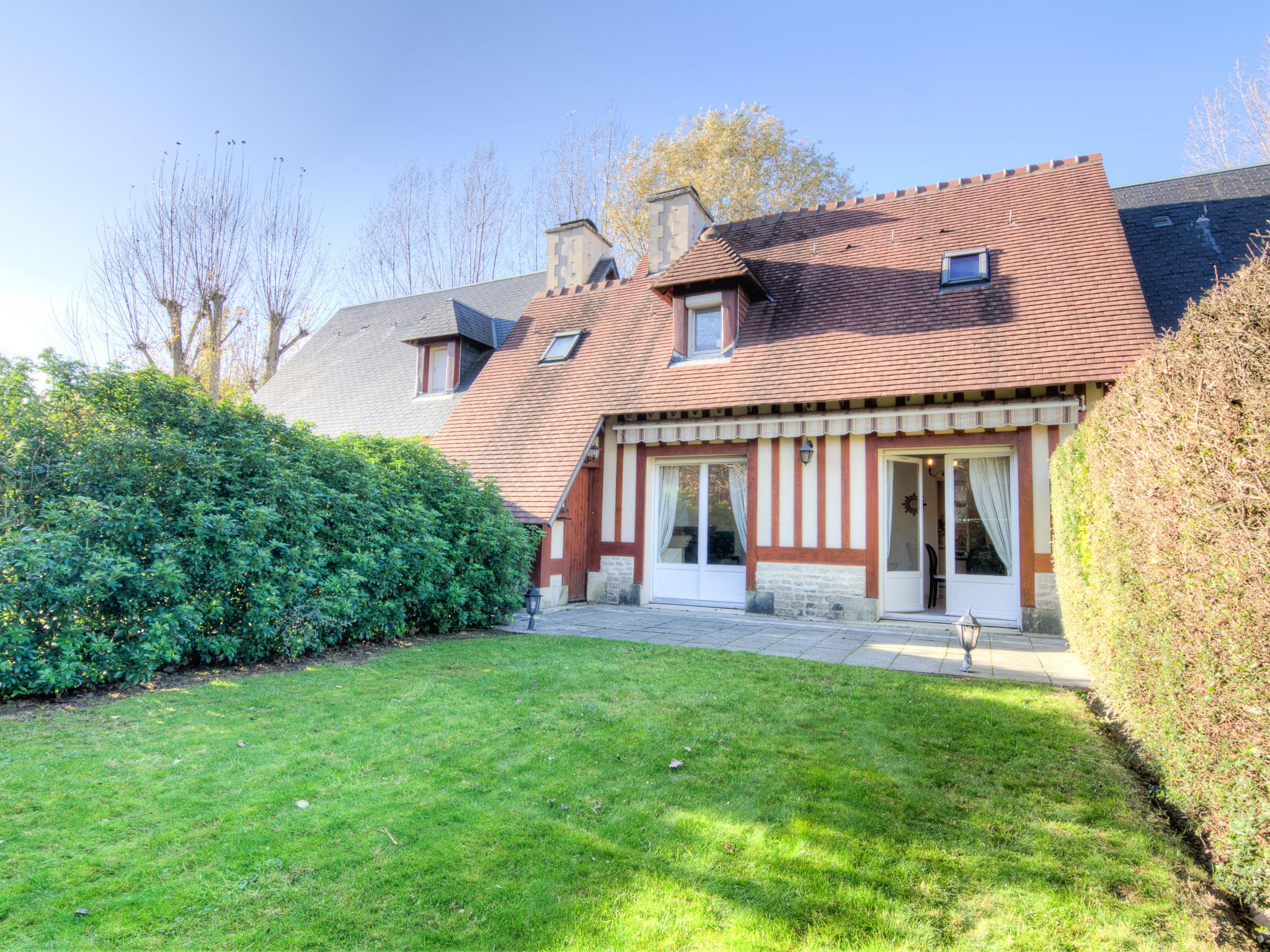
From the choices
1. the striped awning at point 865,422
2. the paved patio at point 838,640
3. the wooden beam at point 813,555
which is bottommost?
the paved patio at point 838,640

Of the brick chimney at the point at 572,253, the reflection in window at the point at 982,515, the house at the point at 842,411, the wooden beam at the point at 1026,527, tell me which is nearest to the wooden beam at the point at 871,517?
the house at the point at 842,411

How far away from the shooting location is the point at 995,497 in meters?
9.51

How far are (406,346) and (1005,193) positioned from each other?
14449mm

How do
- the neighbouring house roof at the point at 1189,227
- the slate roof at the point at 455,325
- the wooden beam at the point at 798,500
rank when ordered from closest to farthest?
1. the neighbouring house roof at the point at 1189,227
2. the wooden beam at the point at 798,500
3. the slate roof at the point at 455,325

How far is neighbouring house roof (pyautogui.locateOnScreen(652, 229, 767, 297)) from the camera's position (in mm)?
11398

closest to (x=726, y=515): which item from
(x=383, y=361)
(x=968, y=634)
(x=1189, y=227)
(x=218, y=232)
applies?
(x=968, y=634)

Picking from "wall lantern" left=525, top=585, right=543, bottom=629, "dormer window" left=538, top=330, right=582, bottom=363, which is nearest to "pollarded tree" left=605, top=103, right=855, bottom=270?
"dormer window" left=538, top=330, right=582, bottom=363

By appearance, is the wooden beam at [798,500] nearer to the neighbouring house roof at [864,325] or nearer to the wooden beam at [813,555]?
the wooden beam at [813,555]

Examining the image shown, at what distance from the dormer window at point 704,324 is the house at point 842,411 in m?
0.04

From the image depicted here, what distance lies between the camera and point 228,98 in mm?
15641

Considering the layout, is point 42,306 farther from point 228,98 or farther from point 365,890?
point 365,890

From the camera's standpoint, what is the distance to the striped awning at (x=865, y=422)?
28.9 feet

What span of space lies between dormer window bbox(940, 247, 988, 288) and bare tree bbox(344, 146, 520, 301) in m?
19.1

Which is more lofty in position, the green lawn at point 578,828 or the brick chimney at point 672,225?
the brick chimney at point 672,225
